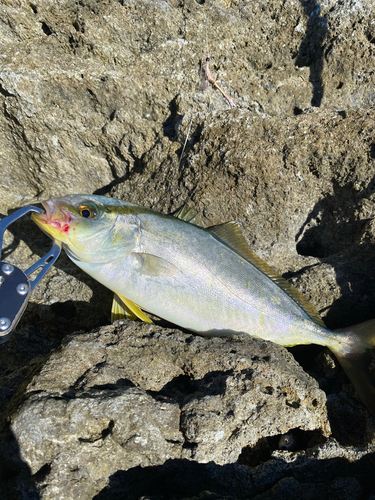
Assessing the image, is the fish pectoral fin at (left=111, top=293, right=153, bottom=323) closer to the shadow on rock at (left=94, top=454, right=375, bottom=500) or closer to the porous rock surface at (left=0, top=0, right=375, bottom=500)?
the porous rock surface at (left=0, top=0, right=375, bottom=500)

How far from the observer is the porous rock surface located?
4.44 ft

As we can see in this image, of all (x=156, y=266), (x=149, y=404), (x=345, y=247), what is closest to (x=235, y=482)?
(x=149, y=404)

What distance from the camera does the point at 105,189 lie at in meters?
3.09

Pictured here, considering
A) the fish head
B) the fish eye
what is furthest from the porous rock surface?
the fish eye

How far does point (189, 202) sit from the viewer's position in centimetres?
248

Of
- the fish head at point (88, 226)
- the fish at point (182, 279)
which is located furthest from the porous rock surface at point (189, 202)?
the fish head at point (88, 226)

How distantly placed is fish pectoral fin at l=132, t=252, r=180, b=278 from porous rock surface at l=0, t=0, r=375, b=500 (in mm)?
378

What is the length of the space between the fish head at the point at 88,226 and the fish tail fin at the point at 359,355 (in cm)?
141

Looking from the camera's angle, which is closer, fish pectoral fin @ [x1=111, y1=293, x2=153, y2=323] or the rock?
the rock

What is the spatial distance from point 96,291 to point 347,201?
195cm

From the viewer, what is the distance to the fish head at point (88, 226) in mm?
1929

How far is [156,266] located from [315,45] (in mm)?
2505

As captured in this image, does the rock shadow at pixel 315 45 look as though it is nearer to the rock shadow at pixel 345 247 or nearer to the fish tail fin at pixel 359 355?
the rock shadow at pixel 345 247

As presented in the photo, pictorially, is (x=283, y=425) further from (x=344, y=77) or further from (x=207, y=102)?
(x=344, y=77)
